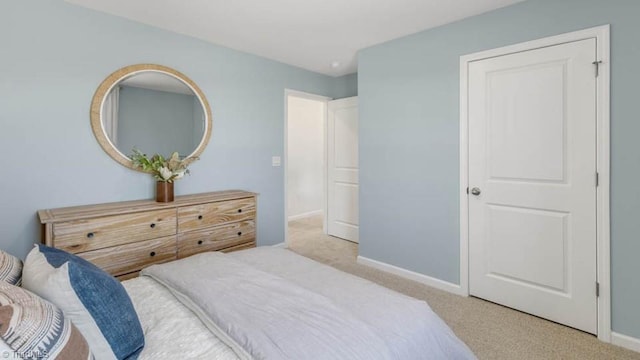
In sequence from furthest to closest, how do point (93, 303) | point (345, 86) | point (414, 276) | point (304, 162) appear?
point (304, 162), point (345, 86), point (414, 276), point (93, 303)

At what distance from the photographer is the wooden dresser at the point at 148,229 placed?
7.06 ft

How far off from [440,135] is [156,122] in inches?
103

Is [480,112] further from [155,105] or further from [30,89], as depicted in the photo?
[30,89]

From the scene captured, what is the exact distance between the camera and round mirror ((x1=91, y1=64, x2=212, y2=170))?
261 cm

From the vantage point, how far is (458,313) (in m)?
2.47

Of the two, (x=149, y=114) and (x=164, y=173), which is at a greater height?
(x=149, y=114)

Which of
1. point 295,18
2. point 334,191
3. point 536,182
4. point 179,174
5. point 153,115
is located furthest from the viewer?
point 334,191

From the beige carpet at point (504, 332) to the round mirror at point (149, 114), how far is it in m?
2.32

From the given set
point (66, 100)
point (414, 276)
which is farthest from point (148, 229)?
point (414, 276)

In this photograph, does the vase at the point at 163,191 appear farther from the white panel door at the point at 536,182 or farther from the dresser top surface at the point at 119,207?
the white panel door at the point at 536,182

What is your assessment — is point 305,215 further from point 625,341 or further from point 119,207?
point 625,341

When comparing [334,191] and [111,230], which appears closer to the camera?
[111,230]

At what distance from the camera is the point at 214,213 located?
112 inches

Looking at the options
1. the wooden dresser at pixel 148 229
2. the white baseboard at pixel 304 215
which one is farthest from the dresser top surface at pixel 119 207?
the white baseboard at pixel 304 215
